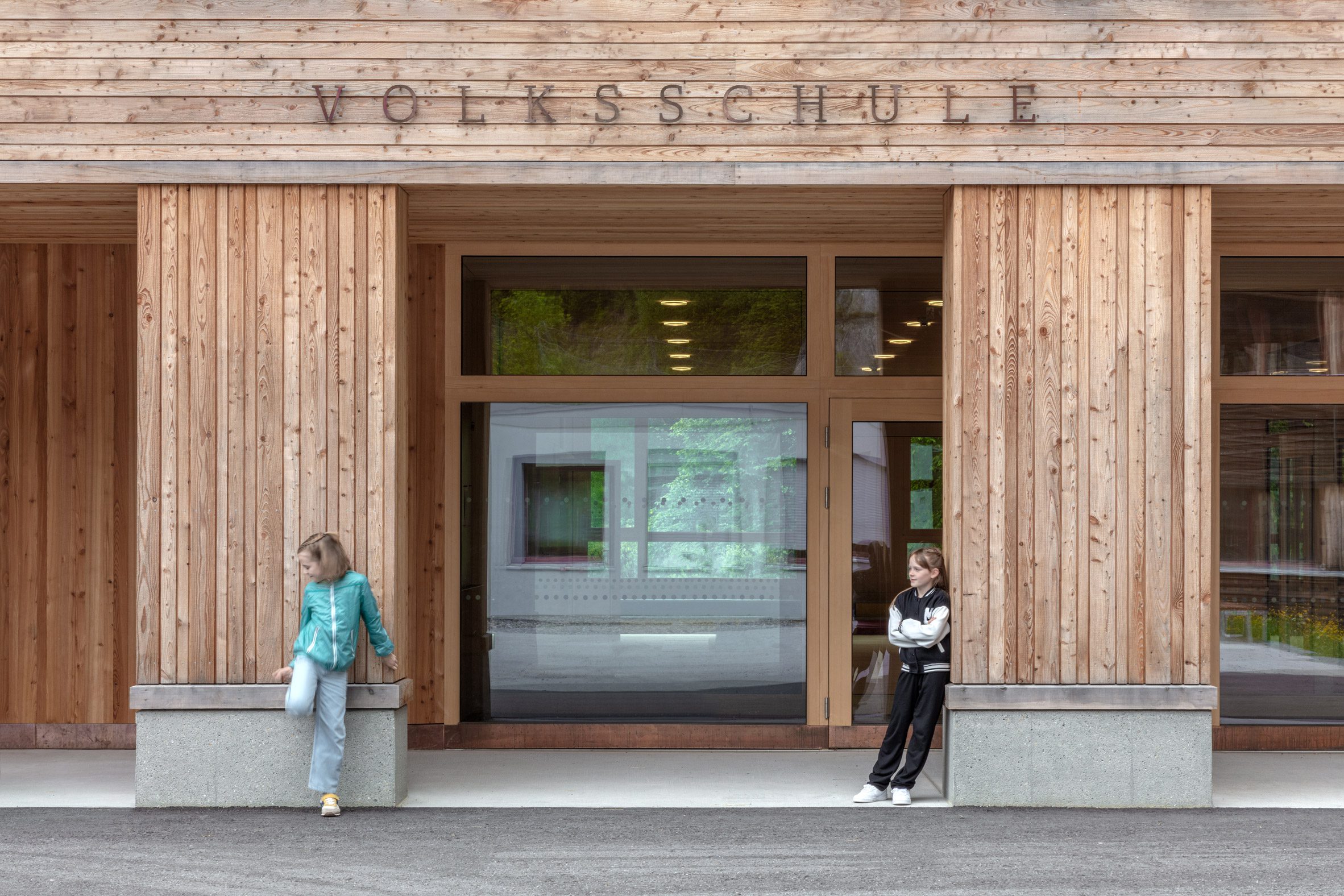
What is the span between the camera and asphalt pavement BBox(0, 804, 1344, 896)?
19.7 ft

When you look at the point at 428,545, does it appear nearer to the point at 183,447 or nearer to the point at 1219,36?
the point at 183,447

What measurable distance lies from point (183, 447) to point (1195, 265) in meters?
5.97

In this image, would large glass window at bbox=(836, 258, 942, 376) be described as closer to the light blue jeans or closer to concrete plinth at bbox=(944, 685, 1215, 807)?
concrete plinth at bbox=(944, 685, 1215, 807)

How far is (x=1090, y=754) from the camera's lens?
7469 mm

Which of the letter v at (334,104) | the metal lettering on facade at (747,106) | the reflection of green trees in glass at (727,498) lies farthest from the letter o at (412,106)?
the reflection of green trees in glass at (727,498)

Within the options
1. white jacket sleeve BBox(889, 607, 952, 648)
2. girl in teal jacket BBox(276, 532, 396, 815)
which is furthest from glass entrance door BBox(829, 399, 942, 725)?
girl in teal jacket BBox(276, 532, 396, 815)

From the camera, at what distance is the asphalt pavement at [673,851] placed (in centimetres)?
601

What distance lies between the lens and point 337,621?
722cm

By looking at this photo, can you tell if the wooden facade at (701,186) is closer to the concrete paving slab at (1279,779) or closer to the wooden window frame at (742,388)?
the concrete paving slab at (1279,779)

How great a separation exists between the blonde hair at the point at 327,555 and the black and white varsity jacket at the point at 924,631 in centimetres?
318

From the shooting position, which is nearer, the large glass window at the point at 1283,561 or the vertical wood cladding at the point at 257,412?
the vertical wood cladding at the point at 257,412

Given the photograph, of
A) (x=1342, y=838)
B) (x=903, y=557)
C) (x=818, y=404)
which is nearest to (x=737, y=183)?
(x=818, y=404)

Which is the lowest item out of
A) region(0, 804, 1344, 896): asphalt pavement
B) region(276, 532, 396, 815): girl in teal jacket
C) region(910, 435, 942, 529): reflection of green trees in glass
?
region(0, 804, 1344, 896): asphalt pavement

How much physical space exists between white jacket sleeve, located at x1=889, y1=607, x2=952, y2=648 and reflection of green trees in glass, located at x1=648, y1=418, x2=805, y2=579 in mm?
2053
